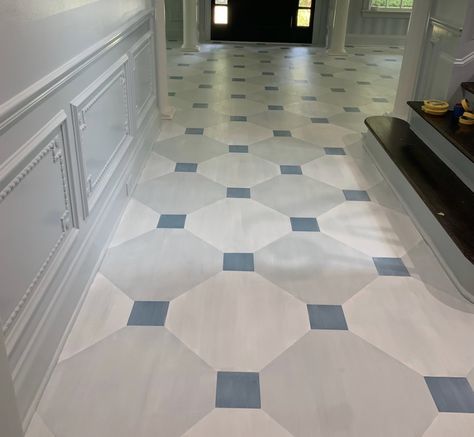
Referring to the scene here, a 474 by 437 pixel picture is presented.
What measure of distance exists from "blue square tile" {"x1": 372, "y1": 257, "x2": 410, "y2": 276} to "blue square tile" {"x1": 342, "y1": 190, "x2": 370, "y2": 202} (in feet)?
2.35

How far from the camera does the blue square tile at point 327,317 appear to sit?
2.11 meters

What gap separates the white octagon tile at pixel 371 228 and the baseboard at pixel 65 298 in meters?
1.18

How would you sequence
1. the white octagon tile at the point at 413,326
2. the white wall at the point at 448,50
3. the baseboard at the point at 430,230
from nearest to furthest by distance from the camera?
the white octagon tile at the point at 413,326, the baseboard at the point at 430,230, the white wall at the point at 448,50

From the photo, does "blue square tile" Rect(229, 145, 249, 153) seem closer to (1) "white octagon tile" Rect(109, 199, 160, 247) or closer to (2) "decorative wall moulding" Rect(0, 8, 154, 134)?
(1) "white octagon tile" Rect(109, 199, 160, 247)

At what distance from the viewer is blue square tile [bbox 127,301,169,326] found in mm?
2102

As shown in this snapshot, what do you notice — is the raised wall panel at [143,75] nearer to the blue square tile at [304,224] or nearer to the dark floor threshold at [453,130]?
the blue square tile at [304,224]

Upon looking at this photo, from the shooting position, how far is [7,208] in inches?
59.7

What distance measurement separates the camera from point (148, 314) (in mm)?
2152

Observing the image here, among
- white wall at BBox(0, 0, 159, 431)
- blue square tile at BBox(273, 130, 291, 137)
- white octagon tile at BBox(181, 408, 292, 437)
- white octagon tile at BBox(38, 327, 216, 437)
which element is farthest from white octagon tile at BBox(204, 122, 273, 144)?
white octagon tile at BBox(181, 408, 292, 437)

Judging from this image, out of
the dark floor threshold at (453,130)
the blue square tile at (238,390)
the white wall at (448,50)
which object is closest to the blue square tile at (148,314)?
the blue square tile at (238,390)

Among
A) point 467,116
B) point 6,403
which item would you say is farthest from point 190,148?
point 6,403

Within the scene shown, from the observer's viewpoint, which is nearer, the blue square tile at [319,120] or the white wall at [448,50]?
the white wall at [448,50]

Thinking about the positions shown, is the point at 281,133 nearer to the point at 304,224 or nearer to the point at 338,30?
the point at 304,224

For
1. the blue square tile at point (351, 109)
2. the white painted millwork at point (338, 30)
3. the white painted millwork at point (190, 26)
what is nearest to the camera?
the blue square tile at point (351, 109)
